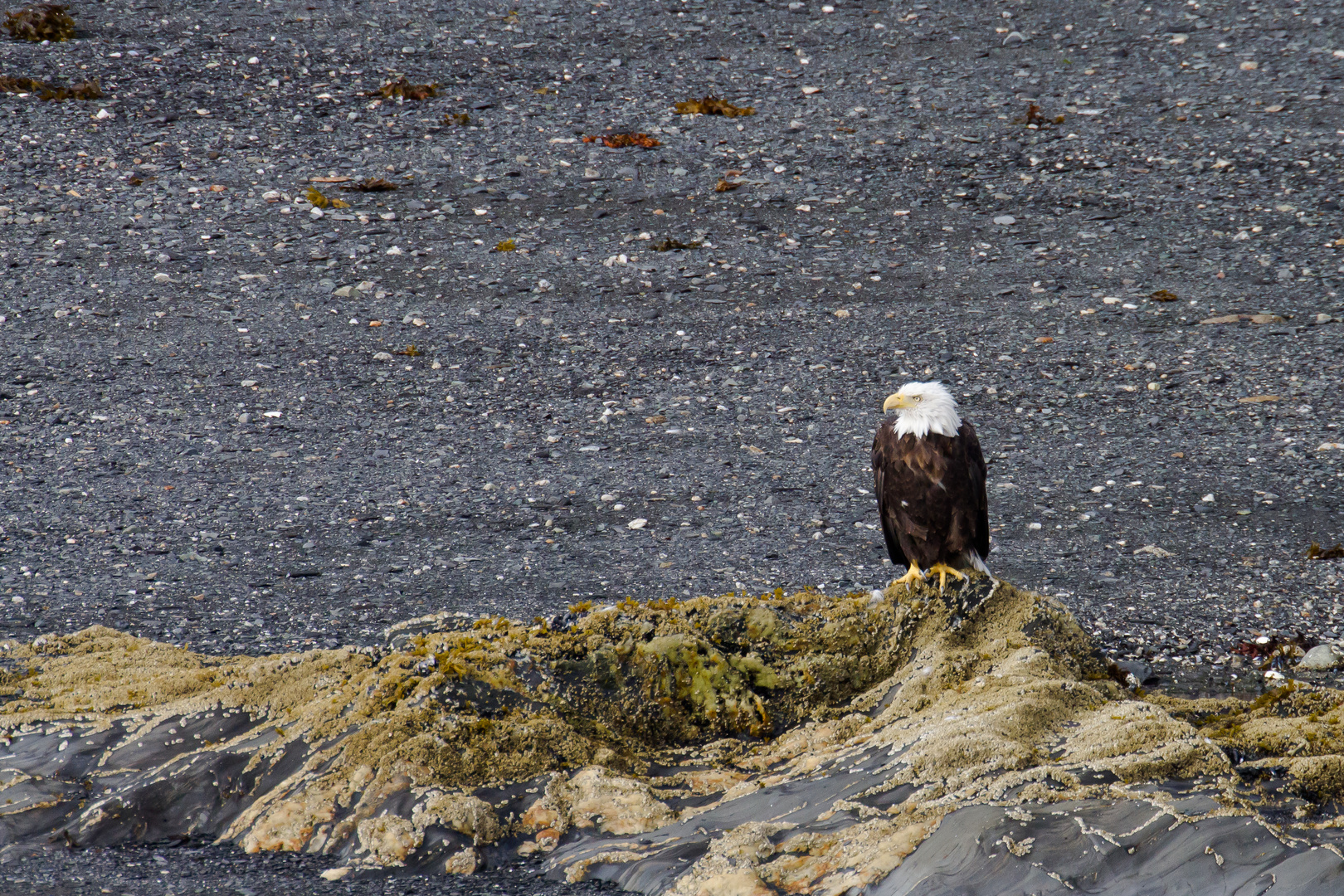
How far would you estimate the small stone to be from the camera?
18.5 ft

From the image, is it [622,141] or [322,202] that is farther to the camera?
[622,141]

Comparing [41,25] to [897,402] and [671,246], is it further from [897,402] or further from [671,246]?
[897,402]

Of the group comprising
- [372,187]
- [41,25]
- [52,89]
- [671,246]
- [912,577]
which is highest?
[41,25]

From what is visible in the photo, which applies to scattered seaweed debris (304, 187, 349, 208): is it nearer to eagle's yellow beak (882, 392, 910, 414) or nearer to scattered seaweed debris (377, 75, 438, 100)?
scattered seaweed debris (377, 75, 438, 100)

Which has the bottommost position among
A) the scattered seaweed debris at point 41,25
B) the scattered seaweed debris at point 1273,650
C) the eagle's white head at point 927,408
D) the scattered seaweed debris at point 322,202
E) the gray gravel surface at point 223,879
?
the scattered seaweed debris at point 1273,650

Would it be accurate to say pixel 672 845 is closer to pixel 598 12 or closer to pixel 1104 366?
pixel 1104 366

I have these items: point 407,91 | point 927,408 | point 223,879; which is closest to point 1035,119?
point 407,91

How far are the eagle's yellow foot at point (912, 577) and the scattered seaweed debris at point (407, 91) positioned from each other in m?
8.94

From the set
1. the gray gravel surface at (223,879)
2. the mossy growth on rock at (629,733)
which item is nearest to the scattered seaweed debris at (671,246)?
the mossy growth on rock at (629,733)

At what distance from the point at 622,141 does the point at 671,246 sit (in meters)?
1.94

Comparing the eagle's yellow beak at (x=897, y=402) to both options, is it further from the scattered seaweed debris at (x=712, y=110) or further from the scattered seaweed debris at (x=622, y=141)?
the scattered seaweed debris at (x=712, y=110)

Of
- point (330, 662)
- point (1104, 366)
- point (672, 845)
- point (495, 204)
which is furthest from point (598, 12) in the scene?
point (672, 845)

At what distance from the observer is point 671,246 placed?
34.3ft

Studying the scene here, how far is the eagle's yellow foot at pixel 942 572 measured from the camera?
540 cm
